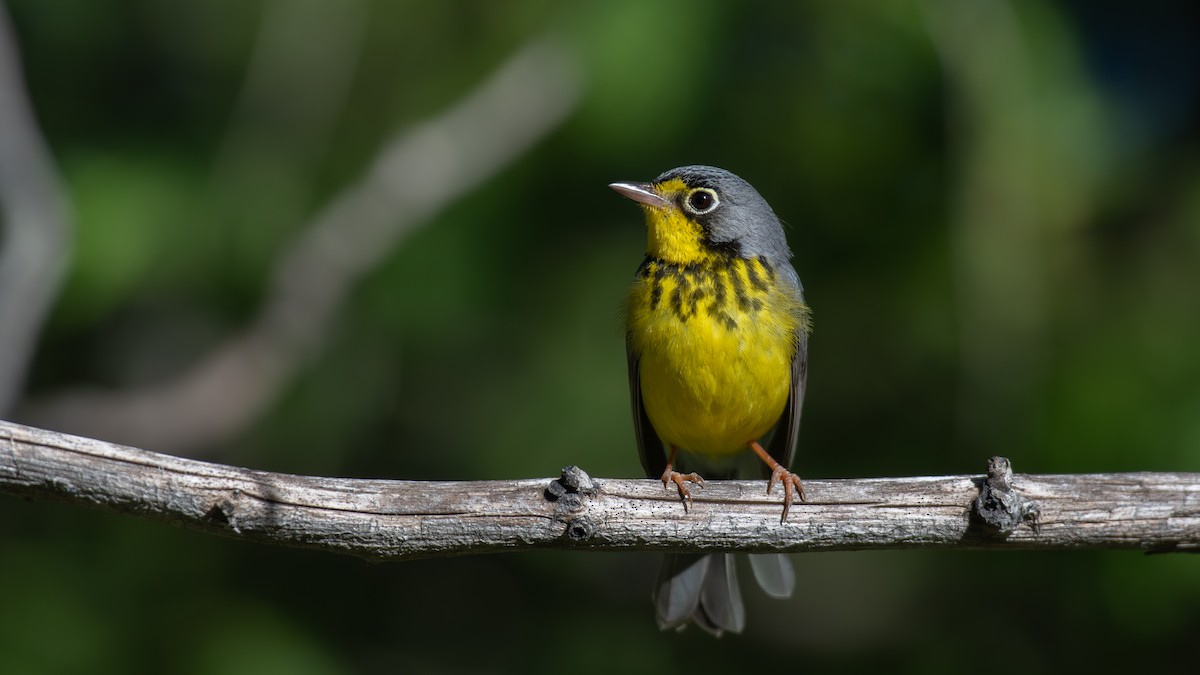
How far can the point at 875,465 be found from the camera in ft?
22.0

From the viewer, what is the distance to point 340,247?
6.87 m

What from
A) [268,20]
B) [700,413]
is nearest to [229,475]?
[700,413]

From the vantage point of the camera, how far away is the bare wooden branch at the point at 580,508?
3.96 metres

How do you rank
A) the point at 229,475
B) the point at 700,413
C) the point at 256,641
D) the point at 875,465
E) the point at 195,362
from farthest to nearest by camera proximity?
Answer: the point at 195,362 < the point at 875,465 < the point at 256,641 < the point at 700,413 < the point at 229,475

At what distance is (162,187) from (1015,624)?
563 cm

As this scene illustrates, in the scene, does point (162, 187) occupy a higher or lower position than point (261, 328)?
higher

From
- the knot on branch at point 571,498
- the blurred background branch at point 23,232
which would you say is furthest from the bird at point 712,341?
the blurred background branch at point 23,232

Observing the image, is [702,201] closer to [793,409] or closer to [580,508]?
[793,409]

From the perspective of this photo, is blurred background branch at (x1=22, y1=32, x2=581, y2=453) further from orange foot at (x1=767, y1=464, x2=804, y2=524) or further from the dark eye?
orange foot at (x1=767, y1=464, x2=804, y2=524)

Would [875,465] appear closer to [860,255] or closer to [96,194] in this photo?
[860,255]

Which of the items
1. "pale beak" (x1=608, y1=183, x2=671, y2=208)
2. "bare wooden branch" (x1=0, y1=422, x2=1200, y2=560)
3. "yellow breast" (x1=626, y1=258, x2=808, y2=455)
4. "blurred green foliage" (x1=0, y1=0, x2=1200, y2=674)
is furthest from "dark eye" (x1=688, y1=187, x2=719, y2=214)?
"bare wooden branch" (x1=0, y1=422, x2=1200, y2=560)

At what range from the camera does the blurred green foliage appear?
5930 mm

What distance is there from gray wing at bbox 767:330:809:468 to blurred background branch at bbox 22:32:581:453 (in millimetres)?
1963

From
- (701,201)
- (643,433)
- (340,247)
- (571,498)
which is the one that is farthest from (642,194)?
(571,498)
